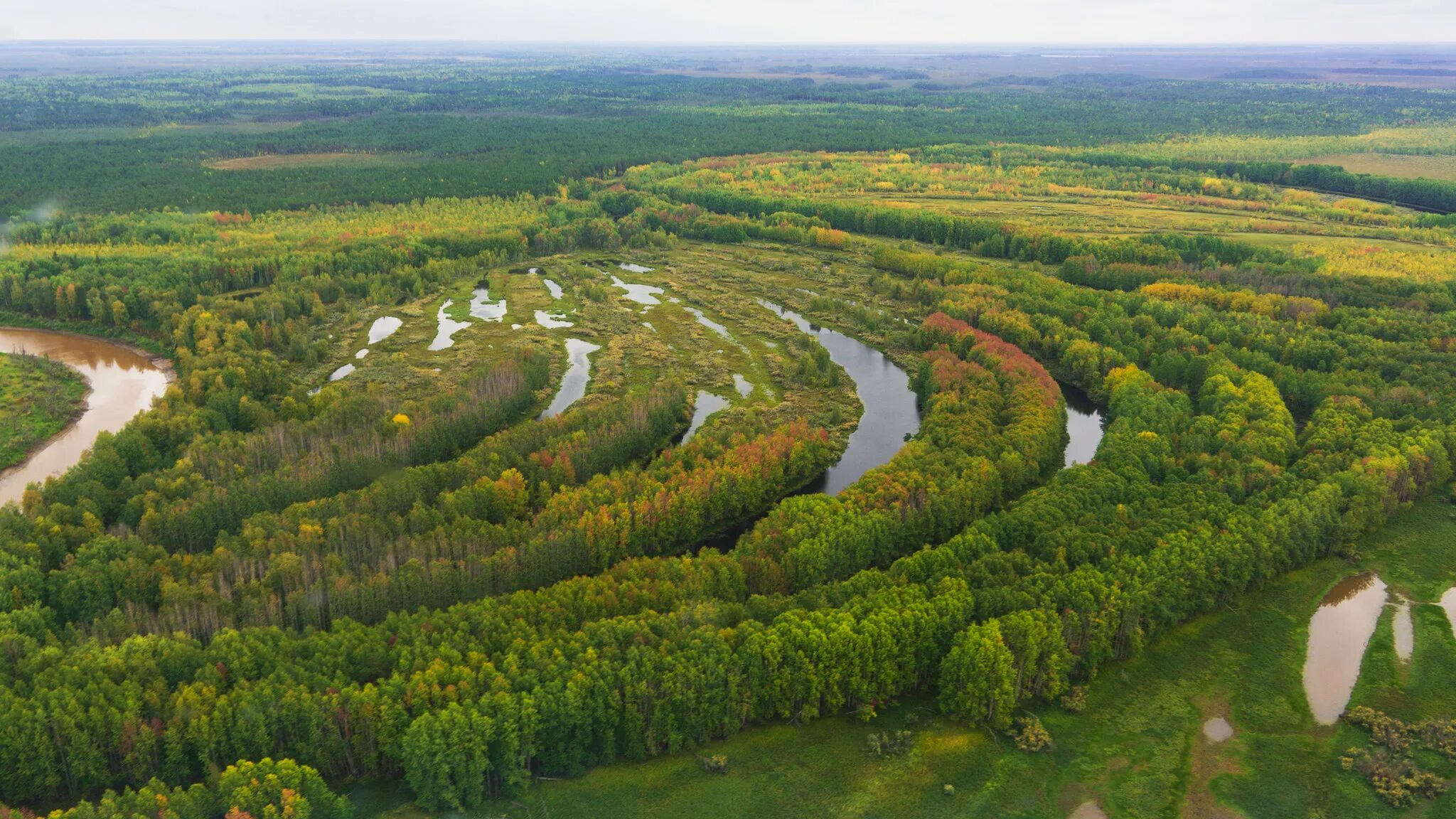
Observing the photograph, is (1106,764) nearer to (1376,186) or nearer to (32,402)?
(32,402)

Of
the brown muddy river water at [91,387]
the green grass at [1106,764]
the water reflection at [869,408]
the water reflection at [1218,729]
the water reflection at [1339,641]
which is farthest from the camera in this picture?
the water reflection at [869,408]

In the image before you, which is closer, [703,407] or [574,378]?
[703,407]

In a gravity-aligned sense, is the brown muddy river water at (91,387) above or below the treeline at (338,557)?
below

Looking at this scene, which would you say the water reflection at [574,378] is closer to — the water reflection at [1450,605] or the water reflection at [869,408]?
the water reflection at [869,408]

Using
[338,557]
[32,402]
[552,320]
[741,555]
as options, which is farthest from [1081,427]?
[32,402]

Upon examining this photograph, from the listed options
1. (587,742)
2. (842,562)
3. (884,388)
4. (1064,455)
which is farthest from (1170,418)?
(587,742)

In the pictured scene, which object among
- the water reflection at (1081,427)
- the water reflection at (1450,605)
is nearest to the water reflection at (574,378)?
the water reflection at (1081,427)
